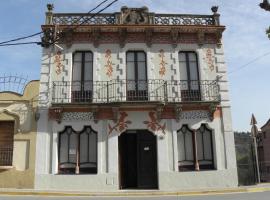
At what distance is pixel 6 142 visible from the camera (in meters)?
16.8

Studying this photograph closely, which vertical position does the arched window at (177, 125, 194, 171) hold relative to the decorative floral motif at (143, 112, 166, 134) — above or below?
below

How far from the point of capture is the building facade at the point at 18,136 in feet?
52.5

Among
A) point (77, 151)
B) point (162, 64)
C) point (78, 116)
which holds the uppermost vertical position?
point (162, 64)

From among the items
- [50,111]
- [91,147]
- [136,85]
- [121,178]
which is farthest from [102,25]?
[121,178]

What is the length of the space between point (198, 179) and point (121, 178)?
3.82 metres

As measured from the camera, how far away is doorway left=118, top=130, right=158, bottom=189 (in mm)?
16719

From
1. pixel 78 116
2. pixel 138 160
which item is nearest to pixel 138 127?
pixel 138 160

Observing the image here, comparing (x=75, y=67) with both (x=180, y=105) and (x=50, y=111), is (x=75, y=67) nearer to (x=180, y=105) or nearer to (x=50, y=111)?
(x=50, y=111)

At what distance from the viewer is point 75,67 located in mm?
17656

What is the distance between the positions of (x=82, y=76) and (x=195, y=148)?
6950mm

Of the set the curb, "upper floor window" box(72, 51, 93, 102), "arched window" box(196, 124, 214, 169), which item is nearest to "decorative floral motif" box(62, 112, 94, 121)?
"upper floor window" box(72, 51, 93, 102)

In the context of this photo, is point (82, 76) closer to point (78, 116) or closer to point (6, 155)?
point (78, 116)

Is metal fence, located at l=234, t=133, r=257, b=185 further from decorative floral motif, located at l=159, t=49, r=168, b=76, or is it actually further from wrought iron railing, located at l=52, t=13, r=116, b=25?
wrought iron railing, located at l=52, t=13, r=116, b=25

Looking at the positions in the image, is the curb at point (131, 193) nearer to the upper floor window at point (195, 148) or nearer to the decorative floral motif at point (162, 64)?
the upper floor window at point (195, 148)
